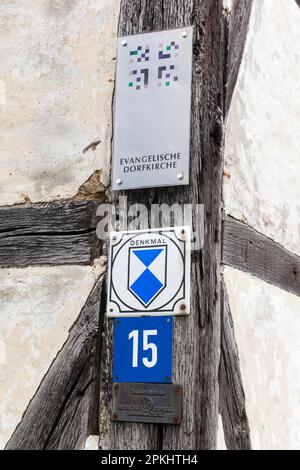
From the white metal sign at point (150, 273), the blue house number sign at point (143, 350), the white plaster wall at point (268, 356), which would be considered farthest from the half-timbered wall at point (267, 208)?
the blue house number sign at point (143, 350)

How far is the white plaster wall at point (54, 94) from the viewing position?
3502 millimetres

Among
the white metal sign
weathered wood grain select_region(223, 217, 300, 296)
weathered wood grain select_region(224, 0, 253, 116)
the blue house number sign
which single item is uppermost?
weathered wood grain select_region(224, 0, 253, 116)

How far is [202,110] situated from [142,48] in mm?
338

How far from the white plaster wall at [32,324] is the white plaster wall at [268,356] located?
0.52 metres

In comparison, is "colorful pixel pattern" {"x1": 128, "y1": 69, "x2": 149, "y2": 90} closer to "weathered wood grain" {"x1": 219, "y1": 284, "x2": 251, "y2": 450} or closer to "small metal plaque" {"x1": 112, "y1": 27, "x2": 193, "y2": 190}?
"small metal plaque" {"x1": 112, "y1": 27, "x2": 193, "y2": 190}

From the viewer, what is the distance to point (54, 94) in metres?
3.62

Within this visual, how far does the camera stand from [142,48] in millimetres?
3416

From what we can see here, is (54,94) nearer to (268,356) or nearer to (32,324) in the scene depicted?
(32,324)

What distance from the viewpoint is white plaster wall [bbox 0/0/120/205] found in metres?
3.50

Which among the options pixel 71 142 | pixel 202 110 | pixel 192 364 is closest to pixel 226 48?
pixel 202 110

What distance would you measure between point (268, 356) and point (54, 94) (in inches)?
49.4

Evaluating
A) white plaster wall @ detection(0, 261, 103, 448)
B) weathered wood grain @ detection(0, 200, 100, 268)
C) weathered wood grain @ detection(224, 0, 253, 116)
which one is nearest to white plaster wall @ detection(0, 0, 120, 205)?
weathered wood grain @ detection(0, 200, 100, 268)

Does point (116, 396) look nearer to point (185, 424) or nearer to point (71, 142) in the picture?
point (185, 424)

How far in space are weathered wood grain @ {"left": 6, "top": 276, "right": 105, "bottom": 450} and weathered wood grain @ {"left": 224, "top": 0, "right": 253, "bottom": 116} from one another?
820 millimetres
